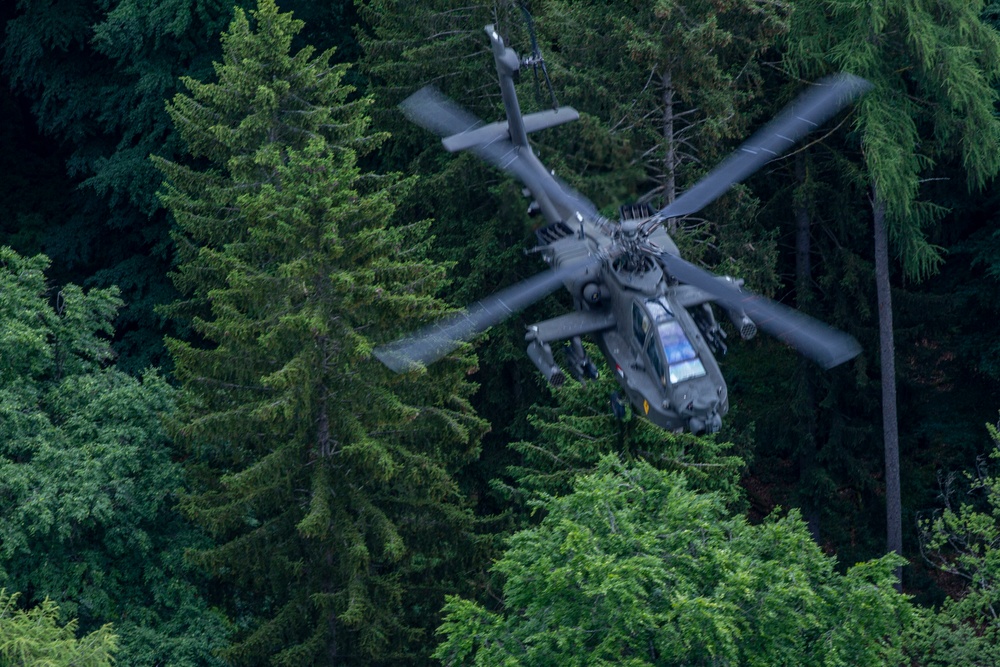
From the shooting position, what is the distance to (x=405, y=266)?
22.2 metres

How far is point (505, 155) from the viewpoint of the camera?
75.3 feet

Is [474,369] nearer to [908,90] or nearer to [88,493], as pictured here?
[88,493]

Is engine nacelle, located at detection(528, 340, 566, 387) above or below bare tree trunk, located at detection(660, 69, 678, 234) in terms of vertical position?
below

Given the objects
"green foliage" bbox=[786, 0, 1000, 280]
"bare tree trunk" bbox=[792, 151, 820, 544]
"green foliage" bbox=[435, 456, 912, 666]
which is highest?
"green foliage" bbox=[786, 0, 1000, 280]

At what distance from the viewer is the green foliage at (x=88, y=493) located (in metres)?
22.4

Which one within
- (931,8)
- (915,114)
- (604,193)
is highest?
(931,8)

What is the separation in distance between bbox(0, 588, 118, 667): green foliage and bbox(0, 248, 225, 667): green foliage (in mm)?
2003

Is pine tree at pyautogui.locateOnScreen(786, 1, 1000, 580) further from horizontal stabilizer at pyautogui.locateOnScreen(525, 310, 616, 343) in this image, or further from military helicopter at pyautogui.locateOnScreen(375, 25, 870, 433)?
horizontal stabilizer at pyautogui.locateOnScreen(525, 310, 616, 343)

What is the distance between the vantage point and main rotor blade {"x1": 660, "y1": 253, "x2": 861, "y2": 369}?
18125 millimetres

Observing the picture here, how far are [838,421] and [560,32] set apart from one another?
405 inches

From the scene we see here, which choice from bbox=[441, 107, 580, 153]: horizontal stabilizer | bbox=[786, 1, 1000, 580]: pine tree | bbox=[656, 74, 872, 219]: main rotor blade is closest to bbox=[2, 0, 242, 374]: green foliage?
bbox=[441, 107, 580, 153]: horizontal stabilizer

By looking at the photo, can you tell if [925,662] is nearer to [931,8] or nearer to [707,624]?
[707,624]

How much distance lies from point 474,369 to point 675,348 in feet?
16.9

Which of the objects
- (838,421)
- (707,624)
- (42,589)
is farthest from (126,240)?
(707,624)
